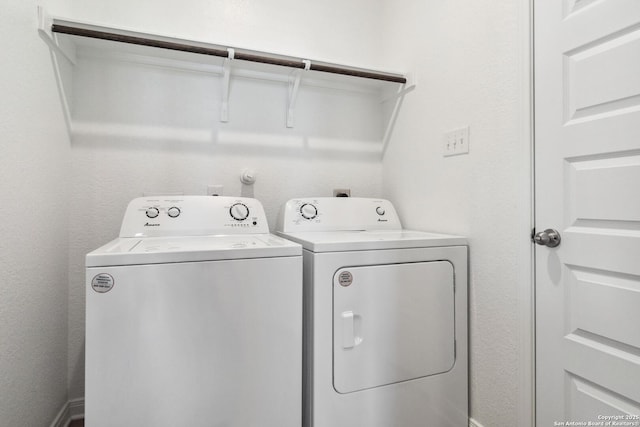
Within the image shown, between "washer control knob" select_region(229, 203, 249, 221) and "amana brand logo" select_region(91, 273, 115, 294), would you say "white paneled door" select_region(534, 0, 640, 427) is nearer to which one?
"washer control knob" select_region(229, 203, 249, 221)

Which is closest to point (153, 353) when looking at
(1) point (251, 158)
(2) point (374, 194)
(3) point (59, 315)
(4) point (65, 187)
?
(3) point (59, 315)

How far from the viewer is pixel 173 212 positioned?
1493 millimetres

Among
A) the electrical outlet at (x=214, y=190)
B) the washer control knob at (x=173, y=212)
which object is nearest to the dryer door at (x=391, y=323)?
the washer control knob at (x=173, y=212)

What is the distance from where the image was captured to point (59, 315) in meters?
1.48

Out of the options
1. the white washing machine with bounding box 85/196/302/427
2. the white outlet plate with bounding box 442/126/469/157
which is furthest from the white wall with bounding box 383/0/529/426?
the white washing machine with bounding box 85/196/302/427

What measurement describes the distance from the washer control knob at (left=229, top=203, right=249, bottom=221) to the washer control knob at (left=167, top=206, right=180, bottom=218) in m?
0.24

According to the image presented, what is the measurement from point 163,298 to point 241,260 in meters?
0.26

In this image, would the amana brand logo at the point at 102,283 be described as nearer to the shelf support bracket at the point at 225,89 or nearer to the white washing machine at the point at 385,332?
the white washing machine at the point at 385,332

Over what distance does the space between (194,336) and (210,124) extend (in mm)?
1233

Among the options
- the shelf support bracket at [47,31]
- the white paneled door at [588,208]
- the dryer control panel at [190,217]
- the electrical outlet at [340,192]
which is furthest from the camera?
the electrical outlet at [340,192]

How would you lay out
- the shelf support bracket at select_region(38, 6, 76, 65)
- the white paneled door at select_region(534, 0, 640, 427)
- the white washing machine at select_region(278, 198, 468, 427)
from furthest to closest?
the shelf support bracket at select_region(38, 6, 76, 65)
the white washing machine at select_region(278, 198, 468, 427)
the white paneled door at select_region(534, 0, 640, 427)

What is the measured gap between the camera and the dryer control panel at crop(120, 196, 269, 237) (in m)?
1.45

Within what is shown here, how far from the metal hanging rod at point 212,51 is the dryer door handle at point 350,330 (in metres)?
1.28

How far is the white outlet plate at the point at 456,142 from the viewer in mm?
1465
